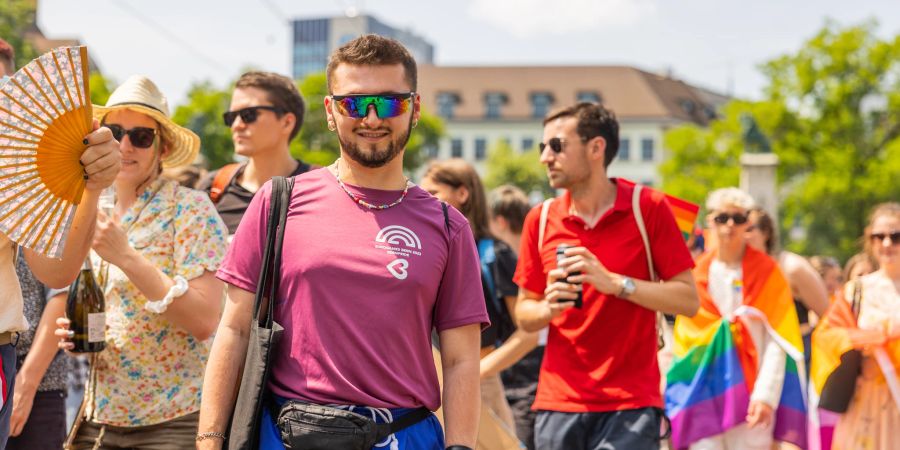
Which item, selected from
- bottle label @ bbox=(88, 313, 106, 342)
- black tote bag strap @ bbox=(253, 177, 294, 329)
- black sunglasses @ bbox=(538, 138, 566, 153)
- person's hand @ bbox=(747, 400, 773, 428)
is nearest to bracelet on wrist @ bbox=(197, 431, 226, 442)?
black tote bag strap @ bbox=(253, 177, 294, 329)

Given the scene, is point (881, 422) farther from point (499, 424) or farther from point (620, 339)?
point (499, 424)

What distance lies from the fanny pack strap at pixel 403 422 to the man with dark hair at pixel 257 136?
8.63 feet

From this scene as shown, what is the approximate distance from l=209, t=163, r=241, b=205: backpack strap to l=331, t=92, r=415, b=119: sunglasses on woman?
102 inches

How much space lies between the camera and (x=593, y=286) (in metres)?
5.45

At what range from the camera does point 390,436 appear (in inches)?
138

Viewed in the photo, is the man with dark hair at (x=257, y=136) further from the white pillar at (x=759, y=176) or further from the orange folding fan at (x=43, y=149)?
the white pillar at (x=759, y=176)

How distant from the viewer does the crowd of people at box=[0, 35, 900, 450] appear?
352cm

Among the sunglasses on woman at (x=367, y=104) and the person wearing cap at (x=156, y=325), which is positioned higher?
the sunglasses on woman at (x=367, y=104)

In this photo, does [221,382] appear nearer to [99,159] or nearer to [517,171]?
[99,159]

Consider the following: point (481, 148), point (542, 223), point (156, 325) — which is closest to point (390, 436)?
point (156, 325)

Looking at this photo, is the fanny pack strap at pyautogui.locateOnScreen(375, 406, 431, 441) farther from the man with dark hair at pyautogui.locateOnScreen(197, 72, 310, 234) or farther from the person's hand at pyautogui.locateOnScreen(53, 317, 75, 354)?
the man with dark hair at pyautogui.locateOnScreen(197, 72, 310, 234)

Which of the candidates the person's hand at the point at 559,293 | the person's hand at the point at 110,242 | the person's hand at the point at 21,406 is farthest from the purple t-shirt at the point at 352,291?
the person's hand at the point at 21,406

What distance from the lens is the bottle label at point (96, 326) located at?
181 inches

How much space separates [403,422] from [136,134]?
2039mm
